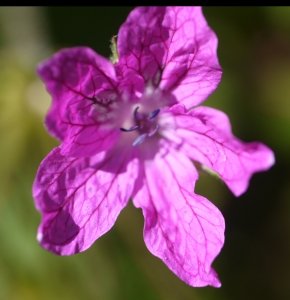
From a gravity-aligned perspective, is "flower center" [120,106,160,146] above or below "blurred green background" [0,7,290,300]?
above

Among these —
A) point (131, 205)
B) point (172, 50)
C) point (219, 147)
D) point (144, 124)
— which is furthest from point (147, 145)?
point (131, 205)

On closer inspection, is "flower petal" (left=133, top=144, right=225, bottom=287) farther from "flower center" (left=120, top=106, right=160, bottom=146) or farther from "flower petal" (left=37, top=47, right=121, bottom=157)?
"flower petal" (left=37, top=47, right=121, bottom=157)

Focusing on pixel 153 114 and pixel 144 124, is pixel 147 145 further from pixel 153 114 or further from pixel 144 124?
pixel 153 114

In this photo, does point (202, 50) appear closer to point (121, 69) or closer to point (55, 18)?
point (121, 69)

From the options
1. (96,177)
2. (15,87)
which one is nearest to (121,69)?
(96,177)

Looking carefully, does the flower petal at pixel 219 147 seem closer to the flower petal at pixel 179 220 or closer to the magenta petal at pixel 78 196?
the flower petal at pixel 179 220

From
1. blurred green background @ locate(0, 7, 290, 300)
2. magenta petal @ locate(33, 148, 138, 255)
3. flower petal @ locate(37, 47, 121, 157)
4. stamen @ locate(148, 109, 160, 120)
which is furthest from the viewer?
blurred green background @ locate(0, 7, 290, 300)

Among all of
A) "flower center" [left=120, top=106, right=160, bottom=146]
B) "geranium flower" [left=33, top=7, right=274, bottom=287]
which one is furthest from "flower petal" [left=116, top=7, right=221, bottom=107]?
"flower center" [left=120, top=106, right=160, bottom=146]
